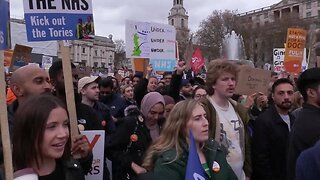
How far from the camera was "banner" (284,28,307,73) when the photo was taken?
8773 millimetres

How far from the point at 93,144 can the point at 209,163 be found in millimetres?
1193

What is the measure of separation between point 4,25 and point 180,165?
4.49ft

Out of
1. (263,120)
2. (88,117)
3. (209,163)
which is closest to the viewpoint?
(209,163)

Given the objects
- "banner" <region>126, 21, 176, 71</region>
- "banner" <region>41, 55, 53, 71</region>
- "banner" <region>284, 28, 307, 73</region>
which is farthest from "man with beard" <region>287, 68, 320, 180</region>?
"banner" <region>41, 55, 53, 71</region>

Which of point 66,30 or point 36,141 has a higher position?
point 66,30

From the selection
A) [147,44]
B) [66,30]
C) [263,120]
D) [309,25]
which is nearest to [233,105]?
[263,120]

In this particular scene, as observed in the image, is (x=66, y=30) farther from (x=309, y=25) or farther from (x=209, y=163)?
(x=309, y=25)

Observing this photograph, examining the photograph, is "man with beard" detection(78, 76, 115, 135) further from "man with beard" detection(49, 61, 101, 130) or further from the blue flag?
the blue flag

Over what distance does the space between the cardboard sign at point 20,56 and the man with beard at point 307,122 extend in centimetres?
487

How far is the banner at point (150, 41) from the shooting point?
8258 mm

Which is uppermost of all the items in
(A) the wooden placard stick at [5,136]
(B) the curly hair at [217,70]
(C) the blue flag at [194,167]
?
(B) the curly hair at [217,70]

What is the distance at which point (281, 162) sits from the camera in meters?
4.38

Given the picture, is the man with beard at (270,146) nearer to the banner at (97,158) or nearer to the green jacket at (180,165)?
the green jacket at (180,165)

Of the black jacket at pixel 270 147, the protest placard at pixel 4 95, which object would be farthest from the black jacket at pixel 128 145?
the protest placard at pixel 4 95
